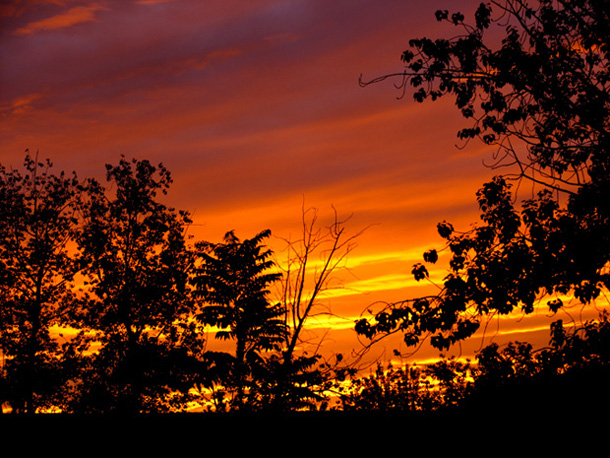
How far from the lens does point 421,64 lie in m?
15.0

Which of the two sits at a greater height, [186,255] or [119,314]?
[186,255]

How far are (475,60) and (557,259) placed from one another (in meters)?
5.11

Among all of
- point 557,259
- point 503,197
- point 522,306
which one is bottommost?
point 522,306

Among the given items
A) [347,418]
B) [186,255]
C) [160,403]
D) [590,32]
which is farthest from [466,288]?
[160,403]

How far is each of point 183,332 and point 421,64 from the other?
71.2 ft

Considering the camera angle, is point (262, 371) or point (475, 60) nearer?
point (475, 60)

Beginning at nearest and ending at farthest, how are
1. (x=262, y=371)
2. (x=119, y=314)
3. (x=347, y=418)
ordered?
1. (x=347, y=418)
2. (x=262, y=371)
3. (x=119, y=314)

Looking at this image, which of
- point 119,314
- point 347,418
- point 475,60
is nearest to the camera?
point 347,418

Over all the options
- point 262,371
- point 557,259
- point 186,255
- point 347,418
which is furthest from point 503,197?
point 186,255

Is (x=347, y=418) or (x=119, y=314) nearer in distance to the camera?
(x=347, y=418)

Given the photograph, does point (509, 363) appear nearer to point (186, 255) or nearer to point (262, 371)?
point (262, 371)

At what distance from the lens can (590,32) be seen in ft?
46.6

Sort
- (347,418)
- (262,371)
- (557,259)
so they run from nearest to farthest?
(347,418) < (557,259) < (262,371)

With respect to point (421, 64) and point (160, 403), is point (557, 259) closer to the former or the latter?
point (421, 64)
